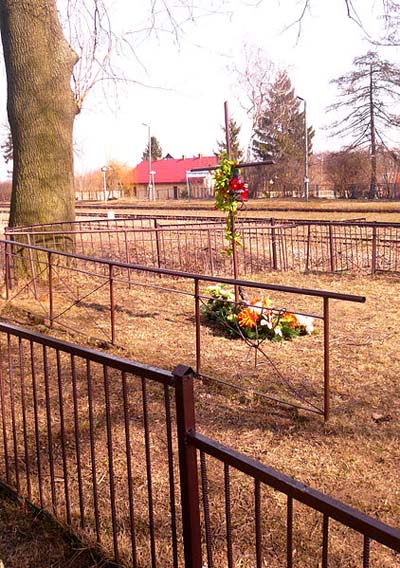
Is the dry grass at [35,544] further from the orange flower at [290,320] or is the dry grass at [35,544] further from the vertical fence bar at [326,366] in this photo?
the orange flower at [290,320]

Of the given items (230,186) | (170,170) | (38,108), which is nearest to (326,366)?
(230,186)

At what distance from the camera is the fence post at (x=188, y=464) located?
6.68ft

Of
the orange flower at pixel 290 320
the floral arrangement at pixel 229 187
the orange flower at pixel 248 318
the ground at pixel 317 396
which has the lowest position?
the ground at pixel 317 396

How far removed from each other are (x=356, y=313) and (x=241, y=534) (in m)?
5.61

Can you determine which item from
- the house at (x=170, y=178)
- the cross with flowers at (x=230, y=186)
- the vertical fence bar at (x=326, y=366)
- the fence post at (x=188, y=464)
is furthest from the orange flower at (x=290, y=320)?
the house at (x=170, y=178)

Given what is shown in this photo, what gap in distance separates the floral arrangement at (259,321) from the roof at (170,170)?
63.4 m

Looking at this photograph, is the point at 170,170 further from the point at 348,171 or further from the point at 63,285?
the point at 63,285

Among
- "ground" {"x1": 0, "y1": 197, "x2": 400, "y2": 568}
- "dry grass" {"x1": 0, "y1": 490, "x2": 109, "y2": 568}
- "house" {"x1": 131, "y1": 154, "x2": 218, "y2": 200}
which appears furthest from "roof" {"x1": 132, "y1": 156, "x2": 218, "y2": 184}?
"dry grass" {"x1": 0, "y1": 490, "x2": 109, "y2": 568}

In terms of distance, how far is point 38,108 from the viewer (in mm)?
9844

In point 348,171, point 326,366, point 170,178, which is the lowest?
point 326,366

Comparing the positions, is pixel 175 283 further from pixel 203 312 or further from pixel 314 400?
pixel 314 400

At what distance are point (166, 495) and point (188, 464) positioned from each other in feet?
4.56

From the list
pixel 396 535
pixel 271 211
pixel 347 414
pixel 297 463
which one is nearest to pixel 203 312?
pixel 347 414

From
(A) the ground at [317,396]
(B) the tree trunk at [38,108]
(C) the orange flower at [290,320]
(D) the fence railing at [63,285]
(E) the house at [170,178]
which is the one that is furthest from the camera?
(E) the house at [170,178]
